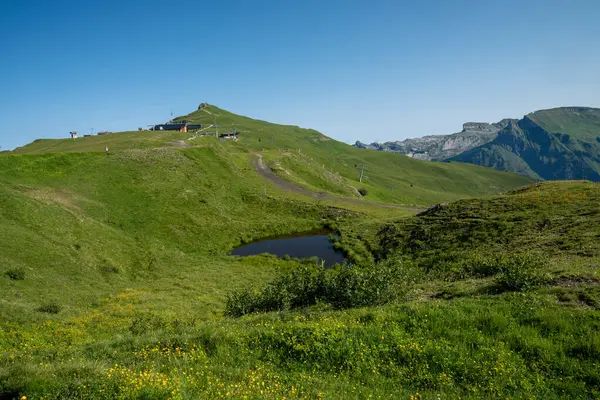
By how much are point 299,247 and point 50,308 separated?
42267 millimetres

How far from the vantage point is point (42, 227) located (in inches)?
1708

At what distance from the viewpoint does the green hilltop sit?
444 inches

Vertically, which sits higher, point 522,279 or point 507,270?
point 507,270

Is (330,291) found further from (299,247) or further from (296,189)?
(296,189)

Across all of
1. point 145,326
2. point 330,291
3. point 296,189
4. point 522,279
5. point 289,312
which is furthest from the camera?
point 296,189

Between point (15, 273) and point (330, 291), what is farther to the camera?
point (15, 273)

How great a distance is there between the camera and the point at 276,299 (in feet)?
81.6

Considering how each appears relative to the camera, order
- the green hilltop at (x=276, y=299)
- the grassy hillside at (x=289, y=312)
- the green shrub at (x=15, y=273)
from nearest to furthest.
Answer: the grassy hillside at (x=289, y=312), the green hilltop at (x=276, y=299), the green shrub at (x=15, y=273)

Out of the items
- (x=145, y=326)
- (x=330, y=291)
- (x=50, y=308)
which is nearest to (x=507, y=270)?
(x=330, y=291)

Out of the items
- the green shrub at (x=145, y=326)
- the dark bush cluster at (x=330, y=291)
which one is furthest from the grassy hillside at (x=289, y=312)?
the dark bush cluster at (x=330, y=291)

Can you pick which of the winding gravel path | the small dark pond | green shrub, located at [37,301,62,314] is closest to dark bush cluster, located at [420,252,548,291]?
the small dark pond

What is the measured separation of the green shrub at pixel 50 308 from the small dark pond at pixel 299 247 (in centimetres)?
3275

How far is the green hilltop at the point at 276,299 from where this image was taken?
11.3 meters

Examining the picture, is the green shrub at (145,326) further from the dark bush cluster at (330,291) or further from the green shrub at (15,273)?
the green shrub at (15,273)
